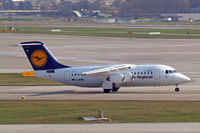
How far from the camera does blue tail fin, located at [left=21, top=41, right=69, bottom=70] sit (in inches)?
2046

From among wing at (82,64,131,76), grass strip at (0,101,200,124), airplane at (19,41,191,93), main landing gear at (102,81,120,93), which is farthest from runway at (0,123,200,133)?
main landing gear at (102,81,120,93)

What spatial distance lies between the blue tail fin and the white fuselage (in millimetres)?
507

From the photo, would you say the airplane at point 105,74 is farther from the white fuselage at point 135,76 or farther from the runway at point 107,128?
the runway at point 107,128

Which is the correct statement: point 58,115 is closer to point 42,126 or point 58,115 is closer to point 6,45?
point 42,126

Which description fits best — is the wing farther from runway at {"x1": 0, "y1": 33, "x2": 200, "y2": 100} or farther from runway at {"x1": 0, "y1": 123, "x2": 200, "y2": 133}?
runway at {"x1": 0, "y1": 123, "x2": 200, "y2": 133}

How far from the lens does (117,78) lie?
50688 millimetres

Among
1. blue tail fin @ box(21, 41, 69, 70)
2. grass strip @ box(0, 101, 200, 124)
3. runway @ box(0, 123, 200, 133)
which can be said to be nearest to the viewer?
runway @ box(0, 123, 200, 133)

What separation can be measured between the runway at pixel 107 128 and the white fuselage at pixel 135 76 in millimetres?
17631

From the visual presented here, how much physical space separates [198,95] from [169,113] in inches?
430

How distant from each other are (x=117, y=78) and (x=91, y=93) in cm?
310

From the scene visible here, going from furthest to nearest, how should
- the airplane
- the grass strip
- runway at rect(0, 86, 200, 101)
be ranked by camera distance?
1. the airplane
2. runway at rect(0, 86, 200, 101)
3. the grass strip

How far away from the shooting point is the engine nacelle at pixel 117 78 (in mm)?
50688

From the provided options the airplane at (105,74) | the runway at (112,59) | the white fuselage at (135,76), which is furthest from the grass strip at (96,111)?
the white fuselage at (135,76)

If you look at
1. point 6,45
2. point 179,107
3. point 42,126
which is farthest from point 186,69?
point 6,45
